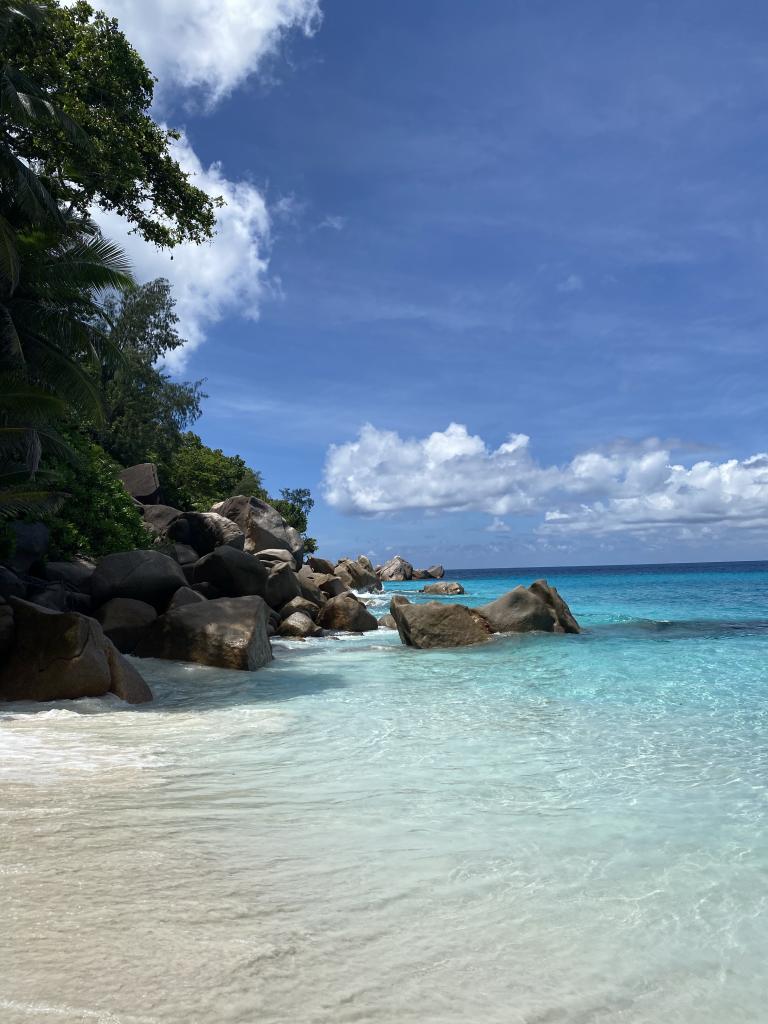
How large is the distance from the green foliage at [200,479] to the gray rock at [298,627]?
56.4 feet

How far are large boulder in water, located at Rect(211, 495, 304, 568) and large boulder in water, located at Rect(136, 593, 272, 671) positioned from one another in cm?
1463

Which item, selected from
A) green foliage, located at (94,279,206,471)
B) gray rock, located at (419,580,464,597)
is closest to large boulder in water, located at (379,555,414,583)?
gray rock, located at (419,580,464,597)

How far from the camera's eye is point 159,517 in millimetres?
25547

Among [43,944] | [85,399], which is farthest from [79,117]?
[43,944]

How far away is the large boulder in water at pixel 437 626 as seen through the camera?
17375mm

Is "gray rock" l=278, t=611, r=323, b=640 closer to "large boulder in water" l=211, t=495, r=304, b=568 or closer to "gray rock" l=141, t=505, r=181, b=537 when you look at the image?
"gray rock" l=141, t=505, r=181, b=537

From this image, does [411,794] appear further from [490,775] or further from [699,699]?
[699,699]

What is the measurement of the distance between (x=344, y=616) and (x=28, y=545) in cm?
928

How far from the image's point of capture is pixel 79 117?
1458 centimetres

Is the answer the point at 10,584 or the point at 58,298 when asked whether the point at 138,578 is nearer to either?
the point at 10,584

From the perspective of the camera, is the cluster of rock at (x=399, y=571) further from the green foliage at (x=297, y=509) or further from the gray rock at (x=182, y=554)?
the gray rock at (x=182, y=554)

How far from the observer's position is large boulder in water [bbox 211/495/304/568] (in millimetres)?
28562

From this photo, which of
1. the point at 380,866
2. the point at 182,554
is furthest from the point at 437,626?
the point at 380,866

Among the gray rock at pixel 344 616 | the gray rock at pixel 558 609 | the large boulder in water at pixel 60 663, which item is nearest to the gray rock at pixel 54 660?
the large boulder in water at pixel 60 663
